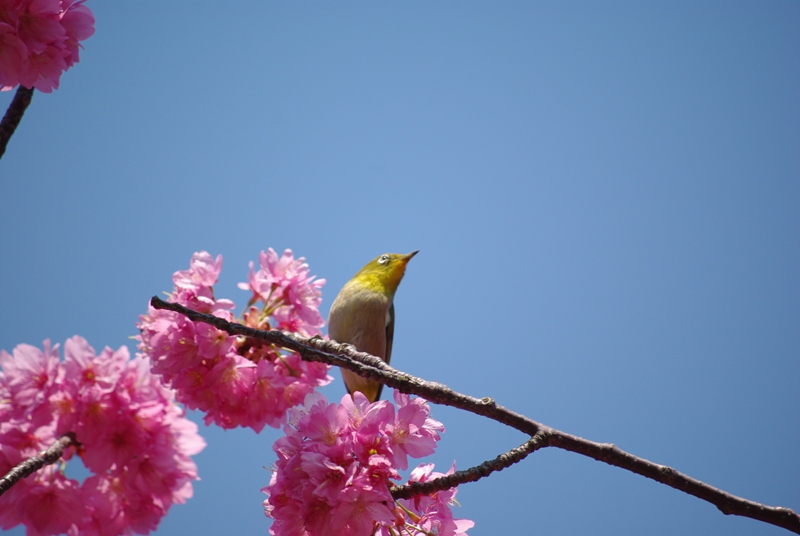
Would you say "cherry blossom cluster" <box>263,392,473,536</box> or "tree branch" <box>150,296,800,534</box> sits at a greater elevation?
"tree branch" <box>150,296,800,534</box>

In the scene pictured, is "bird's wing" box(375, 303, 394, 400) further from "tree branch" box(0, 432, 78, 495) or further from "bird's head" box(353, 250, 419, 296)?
"tree branch" box(0, 432, 78, 495)

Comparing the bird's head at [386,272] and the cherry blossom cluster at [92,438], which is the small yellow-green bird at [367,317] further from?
the cherry blossom cluster at [92,438]

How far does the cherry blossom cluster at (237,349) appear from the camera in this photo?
11.4ft

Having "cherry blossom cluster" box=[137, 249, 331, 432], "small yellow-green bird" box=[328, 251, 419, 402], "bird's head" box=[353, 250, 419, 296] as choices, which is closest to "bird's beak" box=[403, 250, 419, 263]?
"bird's head" box=[353, 250, 419, 296]

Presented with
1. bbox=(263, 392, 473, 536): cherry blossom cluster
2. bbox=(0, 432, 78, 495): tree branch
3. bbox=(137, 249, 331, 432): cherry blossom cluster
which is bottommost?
bbox=(0, 432, 78, 495): tree branch

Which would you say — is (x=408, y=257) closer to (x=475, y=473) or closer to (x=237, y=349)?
(x=237, y=349)

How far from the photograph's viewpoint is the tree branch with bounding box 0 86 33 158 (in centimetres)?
294

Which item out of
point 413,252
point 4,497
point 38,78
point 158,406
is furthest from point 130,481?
point 413,252

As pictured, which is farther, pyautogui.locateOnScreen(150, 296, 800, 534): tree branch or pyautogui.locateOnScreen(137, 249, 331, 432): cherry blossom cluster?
pyautogui.locateOnScreen(137, 249, 331, 432): cherry blossom cluster

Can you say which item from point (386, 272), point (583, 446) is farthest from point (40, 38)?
point (386, 272)

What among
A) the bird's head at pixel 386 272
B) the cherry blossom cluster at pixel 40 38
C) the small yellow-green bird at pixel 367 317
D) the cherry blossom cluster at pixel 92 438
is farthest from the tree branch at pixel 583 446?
the bird's head at pixel 386 272

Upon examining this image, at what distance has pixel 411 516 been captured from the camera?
101 inches

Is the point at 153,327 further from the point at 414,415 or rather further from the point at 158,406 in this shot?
the point at 414,415

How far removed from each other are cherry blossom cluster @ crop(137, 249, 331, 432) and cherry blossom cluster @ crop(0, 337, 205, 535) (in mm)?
976
